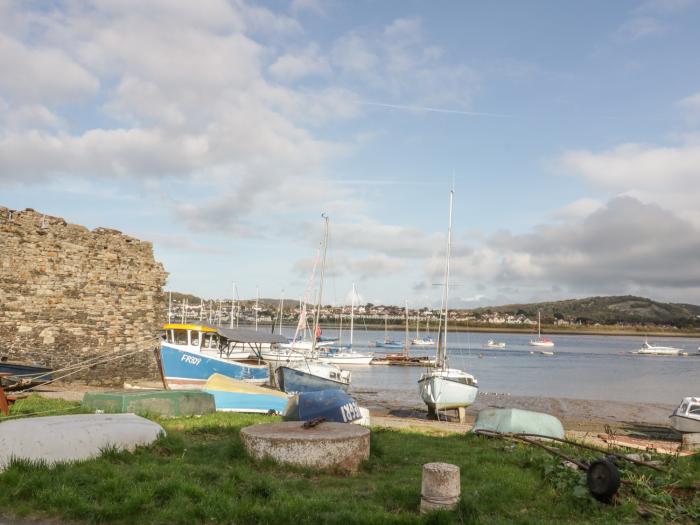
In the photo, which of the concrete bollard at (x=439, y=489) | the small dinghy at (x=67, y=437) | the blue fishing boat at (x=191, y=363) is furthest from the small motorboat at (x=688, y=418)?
the small dinghy at (x=67, y=437)

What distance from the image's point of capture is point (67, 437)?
7.79 metres

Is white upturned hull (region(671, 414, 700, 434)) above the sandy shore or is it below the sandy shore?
above

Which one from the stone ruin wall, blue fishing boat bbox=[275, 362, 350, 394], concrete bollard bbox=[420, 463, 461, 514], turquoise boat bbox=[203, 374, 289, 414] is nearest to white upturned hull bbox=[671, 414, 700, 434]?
blue fishing boat bbox=[275, 362, 350, 394]

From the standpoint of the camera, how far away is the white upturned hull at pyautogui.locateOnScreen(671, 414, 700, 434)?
24.0 meters

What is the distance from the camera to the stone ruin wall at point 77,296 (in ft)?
71.3

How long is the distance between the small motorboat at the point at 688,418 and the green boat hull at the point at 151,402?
1938 cm

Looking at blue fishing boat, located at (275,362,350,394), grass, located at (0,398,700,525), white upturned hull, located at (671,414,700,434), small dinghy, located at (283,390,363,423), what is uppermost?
small dinghy, located at (283,390,363,423)

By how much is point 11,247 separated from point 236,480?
18.2 meters

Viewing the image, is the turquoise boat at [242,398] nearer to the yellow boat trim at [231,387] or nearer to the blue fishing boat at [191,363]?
the yellow boat trim at [231,387]

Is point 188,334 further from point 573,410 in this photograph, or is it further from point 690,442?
point 573,410

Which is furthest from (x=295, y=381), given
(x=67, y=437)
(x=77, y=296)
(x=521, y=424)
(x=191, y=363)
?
(x=67, y=437)

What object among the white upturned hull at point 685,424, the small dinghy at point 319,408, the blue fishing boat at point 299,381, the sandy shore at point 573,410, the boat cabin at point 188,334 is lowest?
the sandy shore at point 573,410

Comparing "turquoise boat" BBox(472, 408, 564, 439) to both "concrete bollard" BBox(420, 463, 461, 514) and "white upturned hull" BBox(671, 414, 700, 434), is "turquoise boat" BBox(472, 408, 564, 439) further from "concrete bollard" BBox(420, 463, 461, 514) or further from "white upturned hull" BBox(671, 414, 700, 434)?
"white upturned hull" BBox(671, 414, 700, 434)

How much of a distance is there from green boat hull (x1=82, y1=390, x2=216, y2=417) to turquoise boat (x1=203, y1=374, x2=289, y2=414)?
9.00ft
